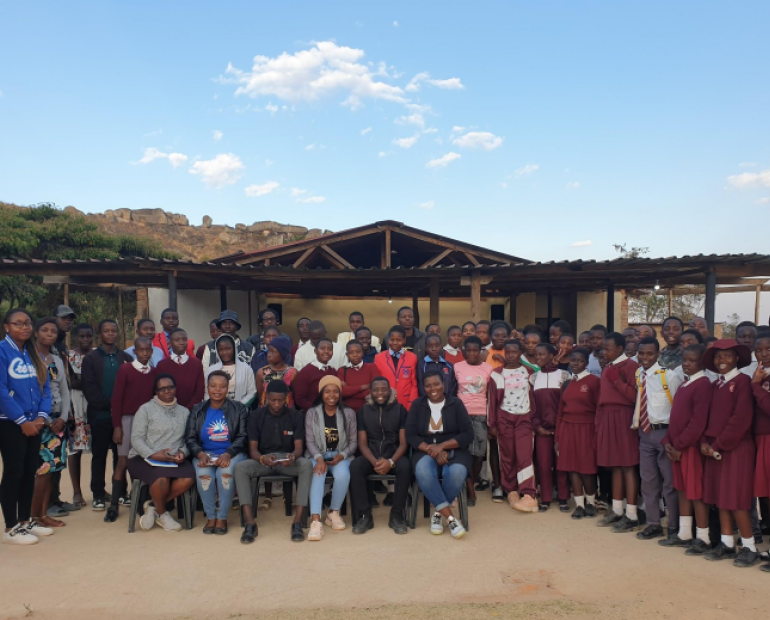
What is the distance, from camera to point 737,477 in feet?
12.5

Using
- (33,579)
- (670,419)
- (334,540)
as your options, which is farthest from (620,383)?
(33,579)

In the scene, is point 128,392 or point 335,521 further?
point 128,392

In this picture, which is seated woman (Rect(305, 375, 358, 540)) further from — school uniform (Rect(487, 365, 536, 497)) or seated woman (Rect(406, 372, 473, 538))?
school uniform (Rect(487, 365, 536, 497))

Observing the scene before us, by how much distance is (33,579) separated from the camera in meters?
3.68

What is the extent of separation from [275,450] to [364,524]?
0.94 m

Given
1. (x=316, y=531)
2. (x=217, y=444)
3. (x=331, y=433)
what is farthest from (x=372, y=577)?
(x=217, y=444)

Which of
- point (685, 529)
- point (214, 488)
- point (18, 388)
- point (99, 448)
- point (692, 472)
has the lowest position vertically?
point (685, 529)

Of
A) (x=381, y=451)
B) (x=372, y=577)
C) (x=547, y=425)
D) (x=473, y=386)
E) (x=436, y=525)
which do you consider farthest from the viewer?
(x=473, y=386)

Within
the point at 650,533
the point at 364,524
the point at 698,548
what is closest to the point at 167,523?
the point at 364,524

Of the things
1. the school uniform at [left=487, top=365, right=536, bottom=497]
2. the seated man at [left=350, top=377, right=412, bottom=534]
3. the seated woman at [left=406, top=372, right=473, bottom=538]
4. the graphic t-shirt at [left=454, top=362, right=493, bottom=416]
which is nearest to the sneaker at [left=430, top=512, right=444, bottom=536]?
the seated woman at [left=406, top=372, right=473, bottom=538]

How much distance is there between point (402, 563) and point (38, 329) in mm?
3369

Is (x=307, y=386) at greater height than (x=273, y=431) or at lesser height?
greater

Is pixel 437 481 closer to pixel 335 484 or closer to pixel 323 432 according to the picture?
pixel 335 484

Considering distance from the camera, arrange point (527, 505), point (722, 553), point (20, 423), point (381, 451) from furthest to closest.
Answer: point (527, 505)
point (381, 451)
point (20, 423)
point (722, 553)
